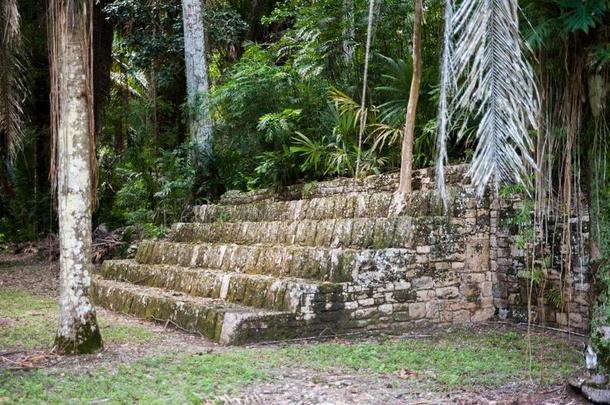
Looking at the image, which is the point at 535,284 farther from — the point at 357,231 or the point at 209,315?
the point at 209,315

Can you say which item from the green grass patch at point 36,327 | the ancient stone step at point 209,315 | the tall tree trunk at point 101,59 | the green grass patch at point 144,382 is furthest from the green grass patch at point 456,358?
the tall tree trunk at point 101,59

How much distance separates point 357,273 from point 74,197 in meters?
3.03

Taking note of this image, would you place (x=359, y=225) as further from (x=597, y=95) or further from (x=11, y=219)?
(x=11, y=219)

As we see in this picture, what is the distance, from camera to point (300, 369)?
5.55 meters

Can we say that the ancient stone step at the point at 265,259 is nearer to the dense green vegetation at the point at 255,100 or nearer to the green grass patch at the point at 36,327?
the green grass patch at the point at 36,327

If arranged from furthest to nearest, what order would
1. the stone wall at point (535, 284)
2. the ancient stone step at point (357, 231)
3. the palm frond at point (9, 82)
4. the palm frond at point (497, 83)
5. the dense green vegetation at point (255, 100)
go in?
the dense green vegetation at point (255, 100)
the palm frond at point (9, 82)
the ancient stone step at point (357, 231)
the stone wall at point (535, 284)
the palm frond at point (497, 83)

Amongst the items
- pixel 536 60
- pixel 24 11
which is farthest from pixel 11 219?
pixel 536 60

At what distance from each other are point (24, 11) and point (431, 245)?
37.9 ft

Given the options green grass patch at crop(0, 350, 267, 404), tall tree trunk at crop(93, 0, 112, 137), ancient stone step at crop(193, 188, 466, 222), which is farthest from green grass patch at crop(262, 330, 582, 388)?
tall tree trunk at crop(93, 0, 112, 137)

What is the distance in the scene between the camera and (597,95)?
4516 mm

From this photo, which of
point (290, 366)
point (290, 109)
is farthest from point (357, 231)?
point (290, 109)

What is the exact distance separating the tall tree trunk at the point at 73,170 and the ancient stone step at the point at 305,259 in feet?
8.32

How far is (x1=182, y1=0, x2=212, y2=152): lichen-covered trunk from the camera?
1237 centimetres

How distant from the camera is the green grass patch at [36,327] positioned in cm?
659
